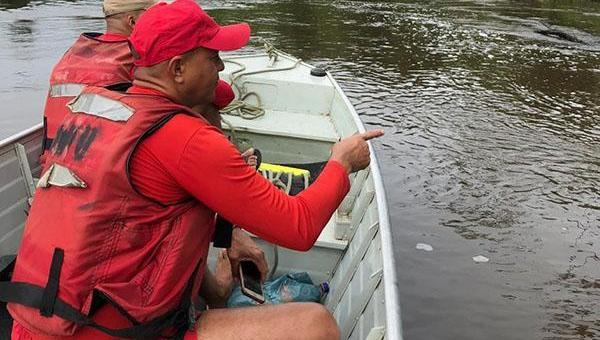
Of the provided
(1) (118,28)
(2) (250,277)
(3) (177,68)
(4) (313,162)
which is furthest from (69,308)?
(4) (313,162)

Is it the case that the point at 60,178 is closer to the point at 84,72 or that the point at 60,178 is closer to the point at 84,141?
the point at 84,141

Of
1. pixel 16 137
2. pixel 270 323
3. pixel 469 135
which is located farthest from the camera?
pixel 469 135

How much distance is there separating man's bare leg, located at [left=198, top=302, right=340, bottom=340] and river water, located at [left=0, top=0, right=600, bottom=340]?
9.16 feet

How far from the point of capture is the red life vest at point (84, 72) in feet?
11.0

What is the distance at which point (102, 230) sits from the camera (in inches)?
73.2

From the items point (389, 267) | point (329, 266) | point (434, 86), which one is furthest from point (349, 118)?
point (434, 86)

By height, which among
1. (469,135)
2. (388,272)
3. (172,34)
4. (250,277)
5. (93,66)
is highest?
(172,34)

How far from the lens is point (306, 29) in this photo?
18.3 m

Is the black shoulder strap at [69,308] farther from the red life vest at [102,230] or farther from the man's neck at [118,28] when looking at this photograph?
the man's neck at [118,28]

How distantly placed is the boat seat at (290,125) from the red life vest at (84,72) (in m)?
1.88

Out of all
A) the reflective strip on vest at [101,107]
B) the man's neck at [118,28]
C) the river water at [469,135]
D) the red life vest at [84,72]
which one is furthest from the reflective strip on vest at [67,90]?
the river water at [469,135]

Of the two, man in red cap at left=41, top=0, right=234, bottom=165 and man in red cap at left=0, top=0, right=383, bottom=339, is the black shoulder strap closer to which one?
man in red cap at left=0, top=0, right=383, bottom=339

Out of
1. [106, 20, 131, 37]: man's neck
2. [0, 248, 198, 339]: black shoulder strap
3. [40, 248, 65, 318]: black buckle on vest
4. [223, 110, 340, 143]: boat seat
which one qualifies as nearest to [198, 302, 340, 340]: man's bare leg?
[0, 248, 198, 339]: black shoulder strap

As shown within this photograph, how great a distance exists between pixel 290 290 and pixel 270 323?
132 centimetres
